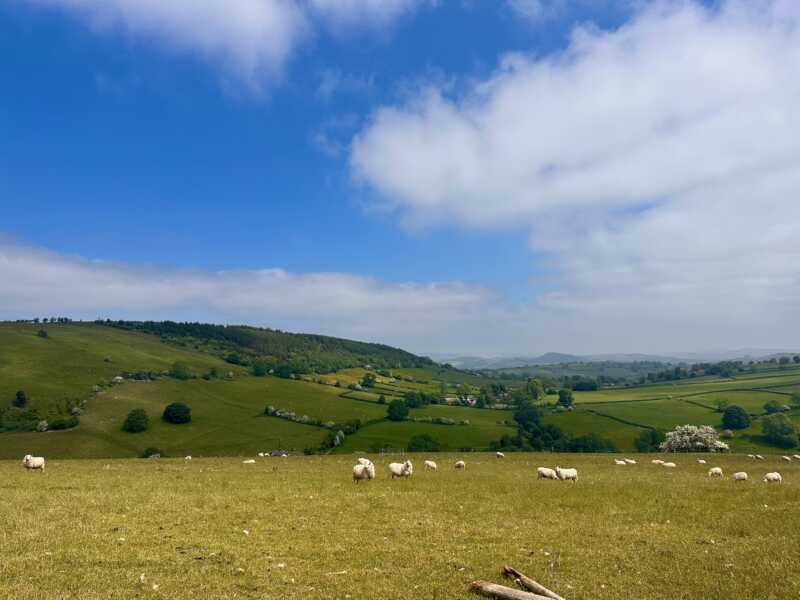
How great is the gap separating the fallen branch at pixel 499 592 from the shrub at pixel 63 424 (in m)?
131

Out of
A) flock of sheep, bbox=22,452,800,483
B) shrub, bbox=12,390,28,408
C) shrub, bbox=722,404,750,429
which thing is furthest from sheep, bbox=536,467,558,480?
shrub, bbox=12,390,28,408

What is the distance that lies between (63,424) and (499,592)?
13148 centimetres

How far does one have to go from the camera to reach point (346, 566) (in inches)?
515

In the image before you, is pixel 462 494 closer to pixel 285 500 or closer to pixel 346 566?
pixel 285 500

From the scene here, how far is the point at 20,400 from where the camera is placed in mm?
124938

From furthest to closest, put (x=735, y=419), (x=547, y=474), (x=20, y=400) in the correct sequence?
(x=20, y=400), (x=735, y=419), (x=547, y=474)

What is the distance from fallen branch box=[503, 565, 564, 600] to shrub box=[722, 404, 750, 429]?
128 m

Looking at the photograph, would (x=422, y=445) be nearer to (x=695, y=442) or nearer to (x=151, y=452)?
(x=695, y=442)

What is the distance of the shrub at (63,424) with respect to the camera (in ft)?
364

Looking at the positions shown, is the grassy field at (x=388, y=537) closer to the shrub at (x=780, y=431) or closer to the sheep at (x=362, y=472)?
the sheep at (x=362, y=472)

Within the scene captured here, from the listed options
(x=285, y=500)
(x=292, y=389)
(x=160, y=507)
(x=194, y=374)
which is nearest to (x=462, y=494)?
(x=285, y=500)

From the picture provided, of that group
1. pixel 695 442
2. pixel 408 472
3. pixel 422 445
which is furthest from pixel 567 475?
pixel 422 445

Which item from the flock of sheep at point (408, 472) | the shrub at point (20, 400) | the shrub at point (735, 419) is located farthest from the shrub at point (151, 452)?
the shrub at point (735, 419)

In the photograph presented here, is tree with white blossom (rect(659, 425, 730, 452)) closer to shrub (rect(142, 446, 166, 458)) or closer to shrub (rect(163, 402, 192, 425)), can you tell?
shrub (rect(142, 446, 166, 458))
